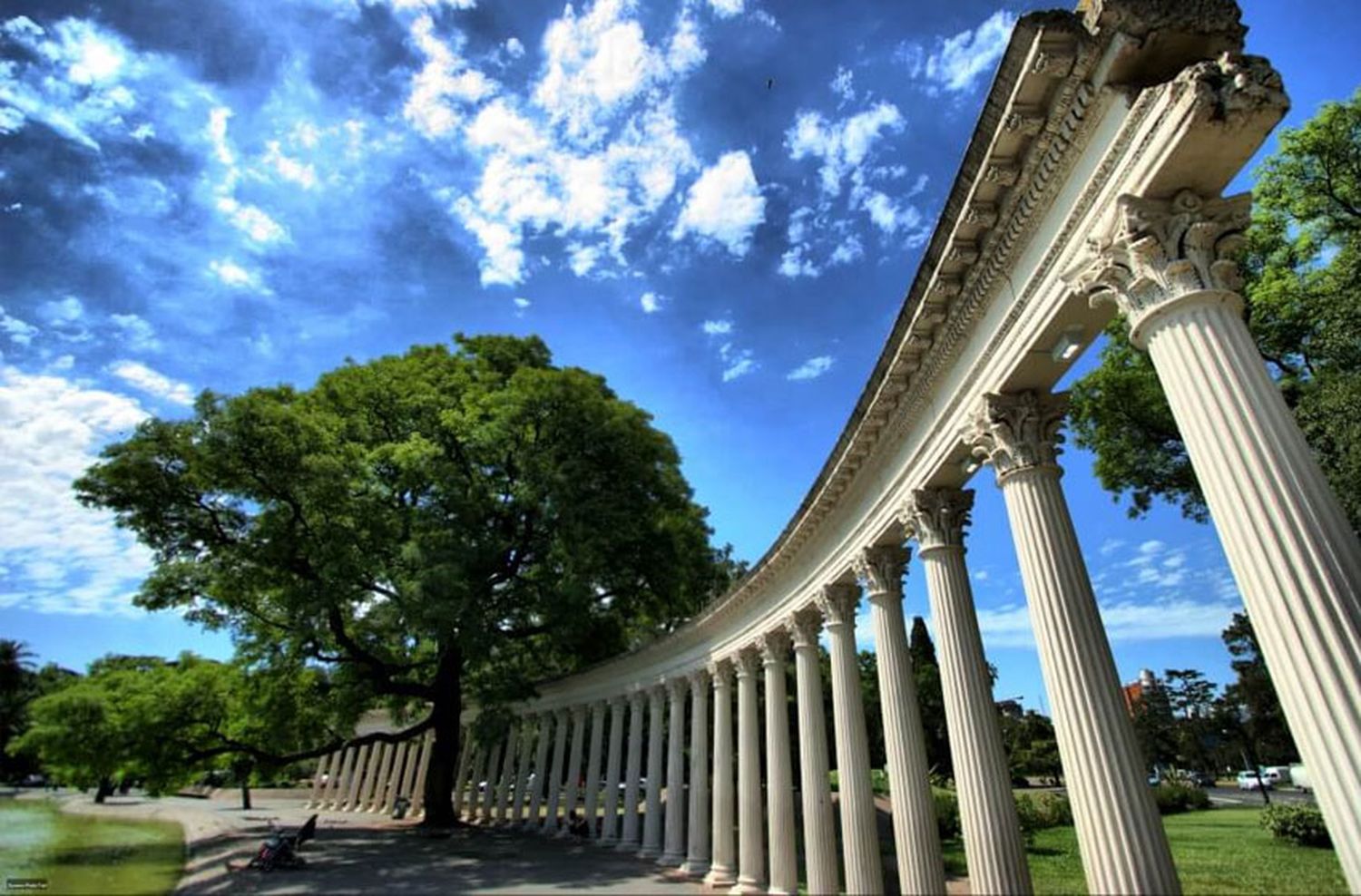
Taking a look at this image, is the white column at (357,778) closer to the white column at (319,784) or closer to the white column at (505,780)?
the white column at (319,784)

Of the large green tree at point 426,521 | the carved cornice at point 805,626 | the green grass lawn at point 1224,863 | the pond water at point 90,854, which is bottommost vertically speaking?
the pond water at point 90,854

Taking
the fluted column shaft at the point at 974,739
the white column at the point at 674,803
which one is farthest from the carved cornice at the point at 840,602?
the white column at the point at 674,803

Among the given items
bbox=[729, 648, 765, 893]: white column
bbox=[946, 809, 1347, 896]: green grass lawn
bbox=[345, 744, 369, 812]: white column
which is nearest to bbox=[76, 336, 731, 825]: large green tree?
bbox=[729, 648, 765, 893]: white column

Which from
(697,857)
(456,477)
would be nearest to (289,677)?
(456,477)

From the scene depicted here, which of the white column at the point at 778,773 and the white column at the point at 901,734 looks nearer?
the white column at the point at 901,734

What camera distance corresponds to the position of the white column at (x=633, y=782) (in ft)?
108

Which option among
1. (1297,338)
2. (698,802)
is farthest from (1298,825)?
(698,802)

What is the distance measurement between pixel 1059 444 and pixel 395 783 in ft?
196

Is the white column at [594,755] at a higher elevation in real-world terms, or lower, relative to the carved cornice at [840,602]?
lower

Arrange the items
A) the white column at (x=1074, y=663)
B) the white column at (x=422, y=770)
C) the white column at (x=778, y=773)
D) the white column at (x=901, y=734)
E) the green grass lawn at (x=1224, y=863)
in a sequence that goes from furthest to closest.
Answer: the white column at (x=422, y=770) → the white column at (x=778, y=773) → the green grass lawn at (x=1224, y=863) → the white column at (x=901, y=734) → the white column at (x=1074, y=663)

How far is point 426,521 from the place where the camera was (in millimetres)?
32969

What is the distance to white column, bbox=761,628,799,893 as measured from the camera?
20.6 metres

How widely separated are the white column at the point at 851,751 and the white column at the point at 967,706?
4059 mm

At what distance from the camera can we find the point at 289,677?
3362 centimetres
